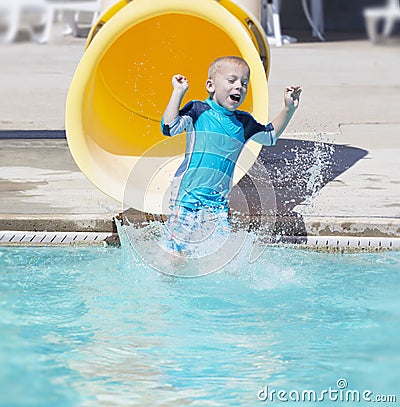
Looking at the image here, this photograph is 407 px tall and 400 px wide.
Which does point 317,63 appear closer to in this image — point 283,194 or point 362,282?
point 283,194

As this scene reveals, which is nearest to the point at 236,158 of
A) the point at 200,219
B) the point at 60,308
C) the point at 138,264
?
the point at 200,219

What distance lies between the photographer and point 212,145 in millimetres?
4898

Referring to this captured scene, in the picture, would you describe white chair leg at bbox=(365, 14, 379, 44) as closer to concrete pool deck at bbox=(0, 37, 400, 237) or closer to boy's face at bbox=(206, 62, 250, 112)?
concrete pool deck at bbox=(0, 37, 400, 237)

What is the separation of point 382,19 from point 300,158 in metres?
13.7

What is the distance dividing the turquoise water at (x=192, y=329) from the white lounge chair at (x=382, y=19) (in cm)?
1226

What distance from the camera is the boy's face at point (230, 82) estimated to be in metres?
→ 4.66

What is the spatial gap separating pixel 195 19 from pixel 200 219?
2.05 m

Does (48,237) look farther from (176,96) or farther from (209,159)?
(176,96)

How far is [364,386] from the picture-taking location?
12.6 ft

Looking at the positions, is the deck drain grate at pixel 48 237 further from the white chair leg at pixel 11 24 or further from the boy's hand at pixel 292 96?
the white chair leg at pixel 11 24

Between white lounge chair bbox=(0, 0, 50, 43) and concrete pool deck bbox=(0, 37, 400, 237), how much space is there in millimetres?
5156

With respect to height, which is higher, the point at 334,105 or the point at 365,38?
the point at 334,105

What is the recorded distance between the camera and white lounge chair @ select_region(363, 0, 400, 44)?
17875 millimetres

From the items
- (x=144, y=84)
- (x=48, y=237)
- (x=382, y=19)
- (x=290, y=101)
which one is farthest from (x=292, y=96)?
(x=382, y=19)
